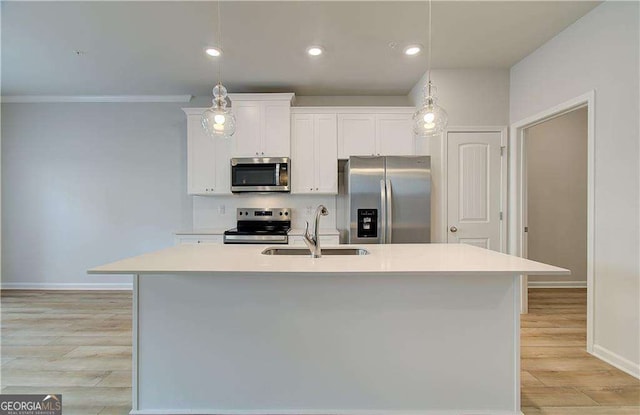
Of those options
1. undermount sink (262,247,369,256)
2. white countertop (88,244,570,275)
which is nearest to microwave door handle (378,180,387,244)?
undermount sink (262,247,369,256)

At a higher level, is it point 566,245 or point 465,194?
point 465,194

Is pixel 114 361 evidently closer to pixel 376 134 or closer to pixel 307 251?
pixel 307 251

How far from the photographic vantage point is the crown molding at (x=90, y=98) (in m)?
4.16

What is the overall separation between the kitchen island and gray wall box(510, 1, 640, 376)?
1102 millimetres

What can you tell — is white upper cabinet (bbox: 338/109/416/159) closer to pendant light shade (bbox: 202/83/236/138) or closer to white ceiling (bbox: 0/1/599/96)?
white ceiling (bbox: 0/1/599/96)

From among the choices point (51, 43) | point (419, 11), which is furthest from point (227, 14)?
point (51, 43)

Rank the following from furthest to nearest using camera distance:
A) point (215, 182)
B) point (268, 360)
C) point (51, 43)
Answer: point (215, 182), point (51, 43), point (268, 360)

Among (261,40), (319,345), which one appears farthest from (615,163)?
(261,40)

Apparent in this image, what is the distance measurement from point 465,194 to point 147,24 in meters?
3.42

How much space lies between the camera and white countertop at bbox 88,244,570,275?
1491 mm

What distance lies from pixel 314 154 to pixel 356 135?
0.56m

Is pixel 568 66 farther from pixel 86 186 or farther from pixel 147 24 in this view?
pixel 86 186

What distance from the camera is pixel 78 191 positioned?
14.0ft

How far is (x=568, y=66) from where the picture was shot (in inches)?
103
